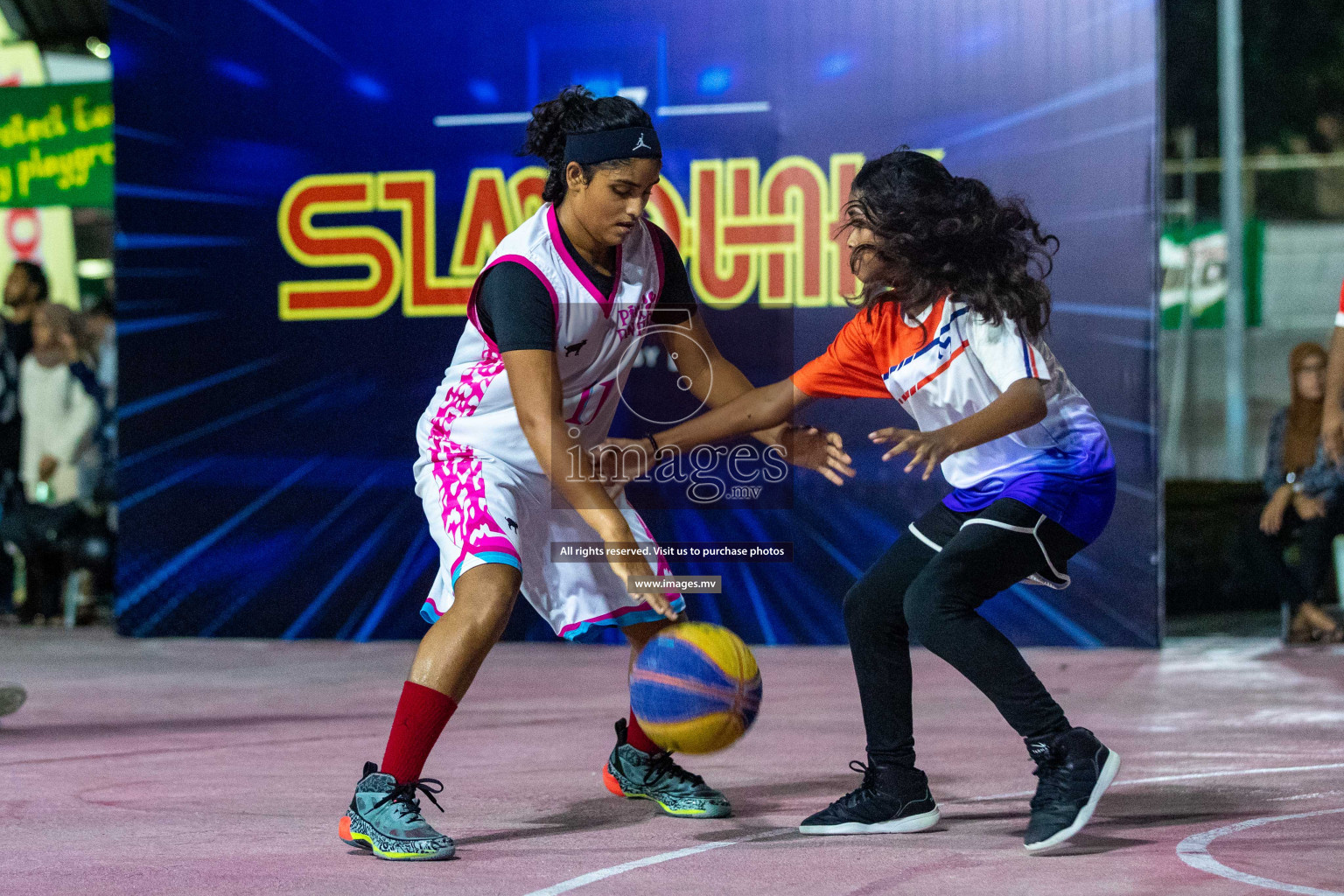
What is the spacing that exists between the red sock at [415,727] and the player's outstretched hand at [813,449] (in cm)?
121

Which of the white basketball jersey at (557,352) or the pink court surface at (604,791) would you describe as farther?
the white basketball jersey at (557,352)

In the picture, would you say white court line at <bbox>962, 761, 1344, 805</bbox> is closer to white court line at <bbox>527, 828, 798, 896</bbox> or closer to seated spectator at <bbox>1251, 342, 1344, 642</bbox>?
white court line at <bbox>527, 828, 798, 896</bbox>

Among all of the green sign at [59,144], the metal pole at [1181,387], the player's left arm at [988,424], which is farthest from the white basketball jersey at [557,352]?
the metal pole at [1181,387]

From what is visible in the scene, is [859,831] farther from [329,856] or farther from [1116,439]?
[1116,439]

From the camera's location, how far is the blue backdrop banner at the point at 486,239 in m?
9.05

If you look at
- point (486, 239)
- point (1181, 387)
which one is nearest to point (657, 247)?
point (486, 239)

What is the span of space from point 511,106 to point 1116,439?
3.92 metres

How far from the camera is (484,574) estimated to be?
4.41 metres

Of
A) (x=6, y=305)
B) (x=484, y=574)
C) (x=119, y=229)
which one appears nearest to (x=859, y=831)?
(x=484, y=574)

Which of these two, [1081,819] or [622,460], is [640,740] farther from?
[1081,819]

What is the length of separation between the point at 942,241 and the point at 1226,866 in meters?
1.76

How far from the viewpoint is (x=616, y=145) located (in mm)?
4508

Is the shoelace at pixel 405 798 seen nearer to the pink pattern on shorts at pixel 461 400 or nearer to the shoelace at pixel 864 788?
the pink pattern on shorts at pixel 461 400

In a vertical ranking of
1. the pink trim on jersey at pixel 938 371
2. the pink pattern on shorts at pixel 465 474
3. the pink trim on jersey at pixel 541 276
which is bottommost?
the pink pattern on shorts at pixel 465 474
